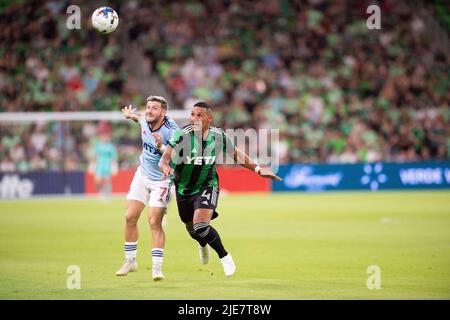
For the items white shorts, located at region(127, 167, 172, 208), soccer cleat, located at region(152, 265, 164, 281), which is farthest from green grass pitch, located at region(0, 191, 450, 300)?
white shorts, located at region(127, 167, 172, 208)

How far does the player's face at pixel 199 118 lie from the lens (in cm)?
1209

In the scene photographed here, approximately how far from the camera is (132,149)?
33156 mm

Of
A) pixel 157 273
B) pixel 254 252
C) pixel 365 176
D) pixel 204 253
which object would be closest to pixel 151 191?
pixel 157 273

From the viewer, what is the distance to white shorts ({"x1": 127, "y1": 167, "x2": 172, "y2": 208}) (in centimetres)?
1232

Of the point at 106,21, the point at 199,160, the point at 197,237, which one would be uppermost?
the point at 106,21

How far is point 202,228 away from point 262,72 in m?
25.1

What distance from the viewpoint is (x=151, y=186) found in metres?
12.5

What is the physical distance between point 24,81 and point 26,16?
345 centimetres

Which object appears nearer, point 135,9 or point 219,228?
point 219,228

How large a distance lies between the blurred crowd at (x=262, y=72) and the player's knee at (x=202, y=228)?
19881 mm

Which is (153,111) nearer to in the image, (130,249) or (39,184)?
(130,249)

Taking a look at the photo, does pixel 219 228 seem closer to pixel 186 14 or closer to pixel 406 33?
pixel 186 14
